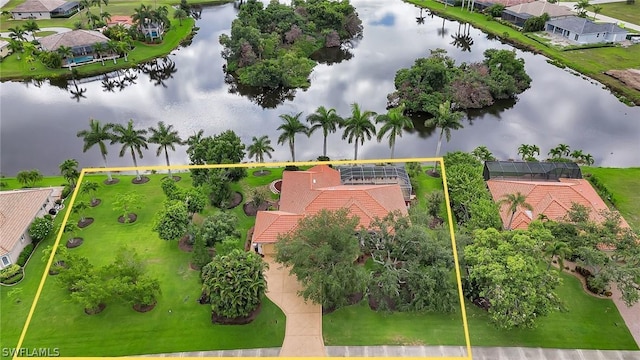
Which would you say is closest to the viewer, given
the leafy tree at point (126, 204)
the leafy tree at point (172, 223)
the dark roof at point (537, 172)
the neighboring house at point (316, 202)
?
the leafy tree at point (172, 223)

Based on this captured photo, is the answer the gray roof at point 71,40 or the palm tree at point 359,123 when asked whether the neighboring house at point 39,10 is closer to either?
the gray roof at point 71,40

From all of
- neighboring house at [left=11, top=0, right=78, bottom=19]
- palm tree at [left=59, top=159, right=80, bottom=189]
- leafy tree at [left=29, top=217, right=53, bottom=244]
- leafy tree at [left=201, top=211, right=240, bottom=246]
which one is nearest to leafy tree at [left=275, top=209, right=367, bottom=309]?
leafy tree at [left=201, top=211, right=240, bottom=246]

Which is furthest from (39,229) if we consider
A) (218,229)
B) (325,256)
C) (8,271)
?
(325,256)

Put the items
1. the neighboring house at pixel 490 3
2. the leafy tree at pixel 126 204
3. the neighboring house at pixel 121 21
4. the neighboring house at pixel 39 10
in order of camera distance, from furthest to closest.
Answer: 1. the neighboring house at pixel 490 3
2. the neighboring house at pixel 39 10
3. the neighboring house at pixel 121 21
4. the leafy tree at pixel 126 204

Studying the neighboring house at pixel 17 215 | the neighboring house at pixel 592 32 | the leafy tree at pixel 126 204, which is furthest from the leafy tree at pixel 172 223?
the neighboring house at pixel 592 32

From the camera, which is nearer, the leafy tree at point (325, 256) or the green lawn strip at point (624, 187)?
the leafy tree at point (325, 256)

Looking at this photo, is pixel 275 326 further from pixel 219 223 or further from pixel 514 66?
pixel 514 66

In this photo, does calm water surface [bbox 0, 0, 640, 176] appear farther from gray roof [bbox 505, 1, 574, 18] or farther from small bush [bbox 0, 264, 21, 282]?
small bush [bbox 0, 264, 21, 282]

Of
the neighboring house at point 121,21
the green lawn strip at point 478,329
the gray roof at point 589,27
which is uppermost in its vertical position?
the neighboring house at point 121,21
